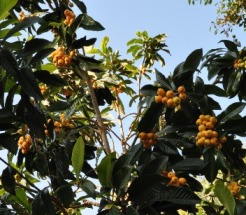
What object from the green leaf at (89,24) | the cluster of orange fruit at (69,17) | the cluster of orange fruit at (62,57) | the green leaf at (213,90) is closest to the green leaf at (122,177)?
the green leaf at (213,90)

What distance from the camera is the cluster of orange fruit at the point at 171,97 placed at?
2.54 metres

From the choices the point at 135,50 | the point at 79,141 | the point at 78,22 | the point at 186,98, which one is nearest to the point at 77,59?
the point at 78,22

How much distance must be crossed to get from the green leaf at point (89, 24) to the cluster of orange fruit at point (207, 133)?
1.11 m

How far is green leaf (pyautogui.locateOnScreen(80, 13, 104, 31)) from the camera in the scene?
3.09m

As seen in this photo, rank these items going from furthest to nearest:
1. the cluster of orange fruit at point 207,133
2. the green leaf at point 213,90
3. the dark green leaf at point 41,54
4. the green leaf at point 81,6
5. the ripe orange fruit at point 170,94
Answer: the green leaf at point 81,6 → the green leaf at point 213,90 → the ripe orange fruit at point 170,94 → the cluster of orange fruit at point 207,133 → the dark green leaf at point 41,54

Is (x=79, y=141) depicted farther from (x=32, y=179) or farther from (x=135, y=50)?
(x=135, y=50)

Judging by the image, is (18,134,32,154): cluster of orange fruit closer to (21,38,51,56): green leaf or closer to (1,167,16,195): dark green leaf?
(1,167,16,195): dark green leaf

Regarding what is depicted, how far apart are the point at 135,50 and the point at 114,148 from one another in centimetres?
170

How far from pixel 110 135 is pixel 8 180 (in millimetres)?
1235

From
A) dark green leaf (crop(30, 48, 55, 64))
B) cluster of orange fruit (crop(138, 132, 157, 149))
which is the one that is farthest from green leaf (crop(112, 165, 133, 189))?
dark green leaf (crop(30, 48, 55, 64))

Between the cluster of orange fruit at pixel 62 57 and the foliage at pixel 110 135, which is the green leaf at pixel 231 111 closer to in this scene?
the foliage at pixel 110 135

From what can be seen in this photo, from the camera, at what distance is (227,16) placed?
9797 millimetres

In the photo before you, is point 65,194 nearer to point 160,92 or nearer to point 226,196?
point 226,196

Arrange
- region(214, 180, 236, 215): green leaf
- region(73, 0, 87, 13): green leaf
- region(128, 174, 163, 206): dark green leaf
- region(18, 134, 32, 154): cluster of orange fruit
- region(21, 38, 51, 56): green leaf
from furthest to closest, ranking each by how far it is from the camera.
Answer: region(73, 0, 87, 13): green leaf → region(18, 134, 32, 154): cluster of orange fruit → region(21, 38, 51, 56): green leaf → region(128, 174, 163, 206): dark green leaf → region(214, 180, 236, 215): green leaf
